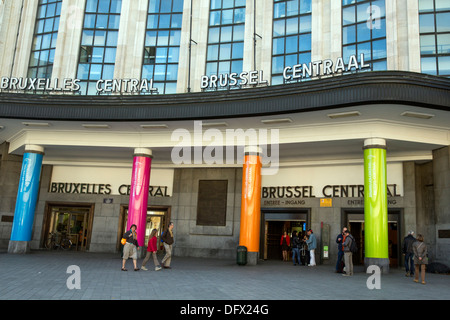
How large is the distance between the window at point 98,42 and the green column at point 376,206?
51.5 ft

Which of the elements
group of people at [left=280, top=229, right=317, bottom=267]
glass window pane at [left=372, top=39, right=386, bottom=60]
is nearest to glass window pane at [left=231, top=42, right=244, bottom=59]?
glass window pane at [left=372, top=39, right=386, bottom=60]

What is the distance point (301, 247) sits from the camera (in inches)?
786

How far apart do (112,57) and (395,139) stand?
1671 centimetres

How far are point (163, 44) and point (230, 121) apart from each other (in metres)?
9.15

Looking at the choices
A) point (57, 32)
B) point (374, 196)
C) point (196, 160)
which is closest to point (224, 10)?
point (196, 160)

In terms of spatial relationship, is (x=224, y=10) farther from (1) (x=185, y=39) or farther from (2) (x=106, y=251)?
(2) (x=106, y=251)

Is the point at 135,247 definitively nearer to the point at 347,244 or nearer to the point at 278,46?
the point at 347,244

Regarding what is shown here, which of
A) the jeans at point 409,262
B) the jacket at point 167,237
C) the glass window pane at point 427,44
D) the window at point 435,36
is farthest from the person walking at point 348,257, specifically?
the glass window pane at point 427,44

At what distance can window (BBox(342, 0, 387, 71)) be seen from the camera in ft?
63.7

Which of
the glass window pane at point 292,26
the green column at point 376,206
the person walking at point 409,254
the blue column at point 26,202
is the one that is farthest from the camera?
the glass window pane at point 292,26

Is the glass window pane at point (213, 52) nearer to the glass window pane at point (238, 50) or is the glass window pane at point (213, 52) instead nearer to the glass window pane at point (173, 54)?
the glass window pane at point (238, 50)

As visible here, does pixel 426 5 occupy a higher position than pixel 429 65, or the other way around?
pixel 426 5

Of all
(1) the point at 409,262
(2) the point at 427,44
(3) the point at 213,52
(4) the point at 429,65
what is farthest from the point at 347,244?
(3) the point at 213,52

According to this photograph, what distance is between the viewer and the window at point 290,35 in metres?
21.4
